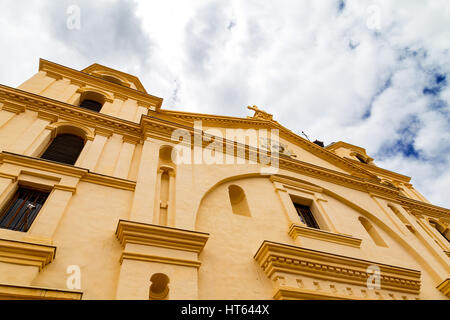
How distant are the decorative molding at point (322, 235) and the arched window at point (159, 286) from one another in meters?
5.01

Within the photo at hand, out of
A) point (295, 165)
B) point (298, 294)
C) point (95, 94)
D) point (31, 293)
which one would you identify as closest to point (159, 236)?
point (31, 293)

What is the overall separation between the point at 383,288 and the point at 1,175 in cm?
1141

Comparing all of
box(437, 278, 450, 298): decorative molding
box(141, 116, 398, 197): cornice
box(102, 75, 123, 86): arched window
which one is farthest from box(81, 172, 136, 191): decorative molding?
box(437, 278, 450, 298): decorative molding

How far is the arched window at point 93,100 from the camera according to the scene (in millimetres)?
13727

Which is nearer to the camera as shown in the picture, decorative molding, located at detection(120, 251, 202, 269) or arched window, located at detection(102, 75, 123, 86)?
decorative molding, located at detection(120, 251, 202, 269)

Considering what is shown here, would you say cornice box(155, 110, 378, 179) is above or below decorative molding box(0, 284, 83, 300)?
above

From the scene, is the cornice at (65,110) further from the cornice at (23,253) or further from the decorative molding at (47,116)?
the cornice at (23,253)

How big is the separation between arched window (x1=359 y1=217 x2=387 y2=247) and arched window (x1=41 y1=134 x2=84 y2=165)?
12614mm

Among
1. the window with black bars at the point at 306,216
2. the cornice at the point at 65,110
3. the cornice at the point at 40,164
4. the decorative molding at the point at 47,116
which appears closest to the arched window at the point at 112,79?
the cornice at the point at 65,110

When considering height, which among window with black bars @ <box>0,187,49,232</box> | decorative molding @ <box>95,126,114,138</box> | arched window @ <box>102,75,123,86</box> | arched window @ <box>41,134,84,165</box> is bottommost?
window with black bars @ <box>0,187,49,232</box>

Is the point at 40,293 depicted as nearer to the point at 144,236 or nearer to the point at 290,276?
the point at 144,236

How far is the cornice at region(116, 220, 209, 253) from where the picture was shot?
672cm

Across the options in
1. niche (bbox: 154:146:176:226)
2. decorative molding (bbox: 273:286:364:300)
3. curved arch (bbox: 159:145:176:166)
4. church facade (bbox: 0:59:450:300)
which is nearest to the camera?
church facade (bbox: 0:59:450:300)

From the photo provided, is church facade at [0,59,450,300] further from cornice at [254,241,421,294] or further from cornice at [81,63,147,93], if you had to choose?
cornice at [81,63,147,93]
